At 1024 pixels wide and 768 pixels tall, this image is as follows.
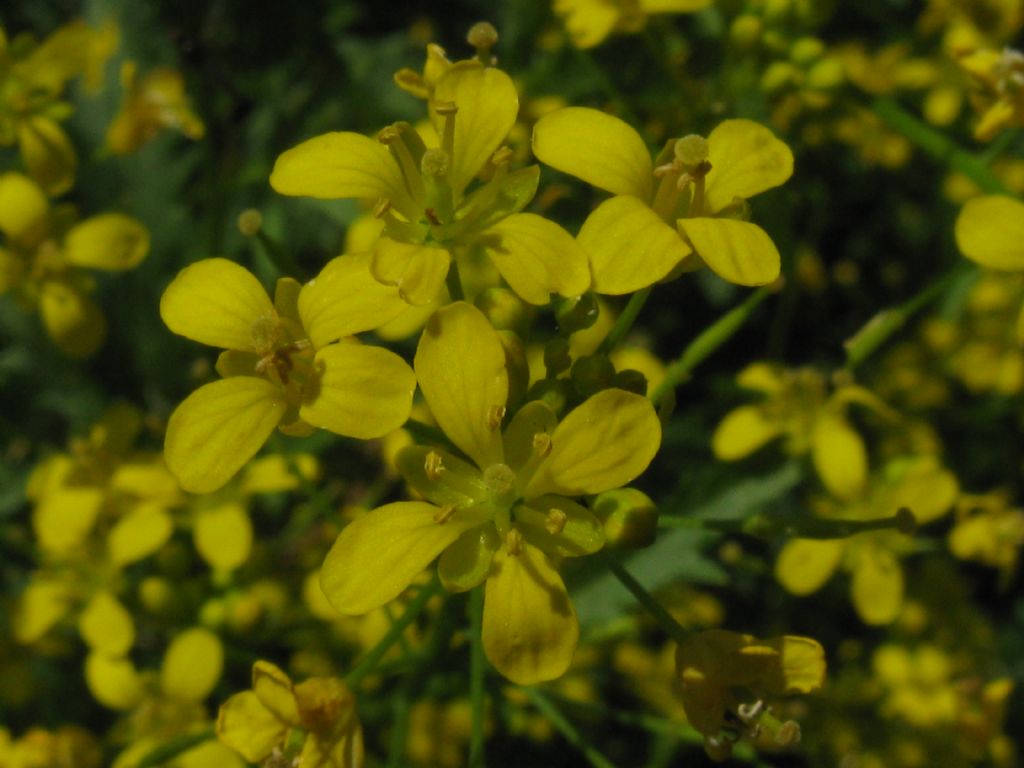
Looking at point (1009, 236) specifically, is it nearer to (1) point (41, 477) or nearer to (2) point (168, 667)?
(2) point (168, 667)

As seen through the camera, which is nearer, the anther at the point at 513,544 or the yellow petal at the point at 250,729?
the anther at the point at 513,544

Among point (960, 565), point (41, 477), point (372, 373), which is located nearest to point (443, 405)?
point (372, 373)

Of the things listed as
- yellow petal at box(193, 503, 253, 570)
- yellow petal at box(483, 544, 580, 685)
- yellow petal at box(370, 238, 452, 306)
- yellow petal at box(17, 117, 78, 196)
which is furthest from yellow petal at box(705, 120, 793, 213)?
yellow petal at box(17, 117, 78, 196)

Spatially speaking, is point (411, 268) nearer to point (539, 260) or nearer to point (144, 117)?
point (539, 260)

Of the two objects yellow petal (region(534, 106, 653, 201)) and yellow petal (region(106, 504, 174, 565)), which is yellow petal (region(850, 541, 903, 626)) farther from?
yellow petal (region(106, 504, 174, 565))

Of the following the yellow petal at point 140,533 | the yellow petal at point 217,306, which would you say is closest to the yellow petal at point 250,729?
the yellow petal at point 217,306

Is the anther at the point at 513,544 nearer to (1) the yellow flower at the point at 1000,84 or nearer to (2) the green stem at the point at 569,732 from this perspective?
(2) the green stem at the point at 569,732

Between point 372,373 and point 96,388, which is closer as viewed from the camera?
point 372,373
